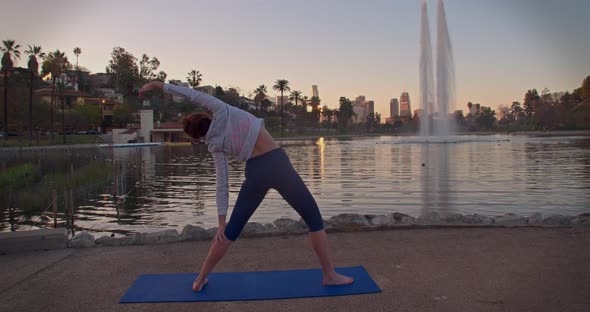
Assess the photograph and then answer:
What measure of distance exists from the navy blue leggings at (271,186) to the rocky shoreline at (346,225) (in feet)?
8.16

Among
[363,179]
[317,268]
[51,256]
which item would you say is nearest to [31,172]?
[363,179]

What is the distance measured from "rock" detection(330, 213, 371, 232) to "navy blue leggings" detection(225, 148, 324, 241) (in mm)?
2670

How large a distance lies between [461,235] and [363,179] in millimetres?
13009

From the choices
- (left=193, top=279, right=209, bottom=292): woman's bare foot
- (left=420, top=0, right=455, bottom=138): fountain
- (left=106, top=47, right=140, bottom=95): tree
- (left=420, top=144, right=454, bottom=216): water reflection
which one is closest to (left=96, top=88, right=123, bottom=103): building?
(left=106, top=47, right=140, bottom=95): tree

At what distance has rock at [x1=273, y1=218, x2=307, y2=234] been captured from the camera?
6.73 m

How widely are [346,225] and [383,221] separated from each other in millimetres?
713

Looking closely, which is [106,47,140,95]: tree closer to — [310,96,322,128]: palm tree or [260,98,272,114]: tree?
[260,98,272,114]: tree

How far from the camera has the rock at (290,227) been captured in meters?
6.73

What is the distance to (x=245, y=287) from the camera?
14.8ft

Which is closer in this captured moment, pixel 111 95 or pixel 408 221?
pixel 408 221

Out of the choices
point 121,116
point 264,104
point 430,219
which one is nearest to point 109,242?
point 430,219

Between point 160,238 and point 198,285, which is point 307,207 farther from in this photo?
point 160,238

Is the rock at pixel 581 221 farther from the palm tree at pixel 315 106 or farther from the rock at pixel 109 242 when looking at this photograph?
the palm tree at pixel 315 106

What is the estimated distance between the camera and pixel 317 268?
5.15 meters
